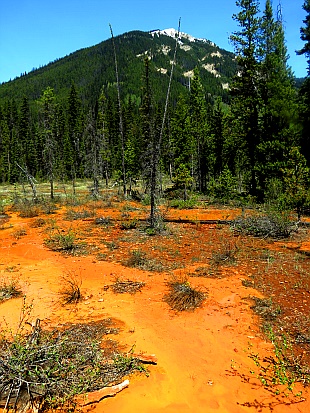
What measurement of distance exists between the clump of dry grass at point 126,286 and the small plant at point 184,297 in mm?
931

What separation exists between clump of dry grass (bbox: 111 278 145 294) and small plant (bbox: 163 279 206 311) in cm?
93

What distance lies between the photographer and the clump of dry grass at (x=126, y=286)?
→ 28.6ft

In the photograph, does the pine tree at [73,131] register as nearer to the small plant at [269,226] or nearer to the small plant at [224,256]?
the small plant at [269,226]

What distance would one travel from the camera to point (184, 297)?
789 centimetres

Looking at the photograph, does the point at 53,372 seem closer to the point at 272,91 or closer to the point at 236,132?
the point at 272,91

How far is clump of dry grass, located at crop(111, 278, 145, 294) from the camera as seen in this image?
343 inches

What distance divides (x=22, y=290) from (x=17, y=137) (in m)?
58.3

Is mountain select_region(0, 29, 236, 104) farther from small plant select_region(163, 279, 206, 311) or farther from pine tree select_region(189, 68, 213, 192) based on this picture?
small plant select_region(163, 279, 206, 311)

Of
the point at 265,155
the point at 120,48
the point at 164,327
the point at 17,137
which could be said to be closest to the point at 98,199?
the point at 265,155

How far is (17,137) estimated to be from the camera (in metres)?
61.0

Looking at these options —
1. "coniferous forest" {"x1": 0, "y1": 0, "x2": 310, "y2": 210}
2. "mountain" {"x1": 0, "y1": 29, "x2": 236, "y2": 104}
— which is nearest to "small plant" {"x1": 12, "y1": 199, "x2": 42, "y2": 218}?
"coniferous forest" {"x1": 0, "y1": 0, "x2": 310, "y2": 210}

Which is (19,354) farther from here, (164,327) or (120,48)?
(120,48)

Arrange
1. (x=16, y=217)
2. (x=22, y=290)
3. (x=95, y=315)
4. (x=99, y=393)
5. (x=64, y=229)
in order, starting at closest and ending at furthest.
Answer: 1. (x=99, y=393)
2. (x=95, y=315)
3. (x=22, y=290)
4. (x=64, y=229)
5. (x=16, y=217)

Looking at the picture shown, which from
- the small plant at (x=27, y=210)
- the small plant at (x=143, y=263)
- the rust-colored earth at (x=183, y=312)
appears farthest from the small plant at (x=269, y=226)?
the small plant at (x=27, y=210)
